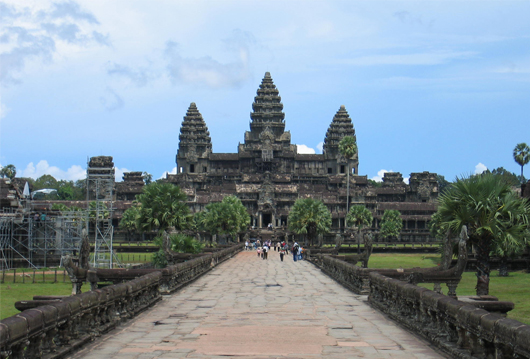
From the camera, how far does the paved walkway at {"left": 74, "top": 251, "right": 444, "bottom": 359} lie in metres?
11.4

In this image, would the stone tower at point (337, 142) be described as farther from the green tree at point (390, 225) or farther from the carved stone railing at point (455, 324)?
the carved stone railing at point (455, 324)

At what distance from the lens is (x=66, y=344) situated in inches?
435

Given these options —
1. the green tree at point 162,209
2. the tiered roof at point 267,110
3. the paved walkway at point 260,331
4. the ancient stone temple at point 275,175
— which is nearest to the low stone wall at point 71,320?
the paved walkway at point 260,331

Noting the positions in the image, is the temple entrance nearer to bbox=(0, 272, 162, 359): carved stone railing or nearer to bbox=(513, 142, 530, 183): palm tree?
bbox=(513, 142, 530, 183): palm tree

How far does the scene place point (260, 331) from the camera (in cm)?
1367

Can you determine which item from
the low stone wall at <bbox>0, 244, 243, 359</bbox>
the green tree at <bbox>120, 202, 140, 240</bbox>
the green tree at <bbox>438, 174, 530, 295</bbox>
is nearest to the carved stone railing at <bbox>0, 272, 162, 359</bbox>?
the low stone wall at <bbox>0, 244, 243, 359</bbox>

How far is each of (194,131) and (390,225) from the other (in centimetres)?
6707

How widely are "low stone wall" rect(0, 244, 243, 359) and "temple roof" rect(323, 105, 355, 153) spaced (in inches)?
5474

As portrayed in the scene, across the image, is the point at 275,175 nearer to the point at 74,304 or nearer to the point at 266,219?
the point at 266,219

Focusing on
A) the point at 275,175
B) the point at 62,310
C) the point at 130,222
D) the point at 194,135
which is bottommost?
the point at 62,310

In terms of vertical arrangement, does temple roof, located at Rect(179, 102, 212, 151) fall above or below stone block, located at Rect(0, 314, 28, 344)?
above

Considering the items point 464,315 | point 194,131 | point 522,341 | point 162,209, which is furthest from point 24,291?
point 194,131

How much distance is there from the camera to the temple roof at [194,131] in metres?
159

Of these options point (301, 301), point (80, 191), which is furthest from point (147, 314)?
point (80, 191)
